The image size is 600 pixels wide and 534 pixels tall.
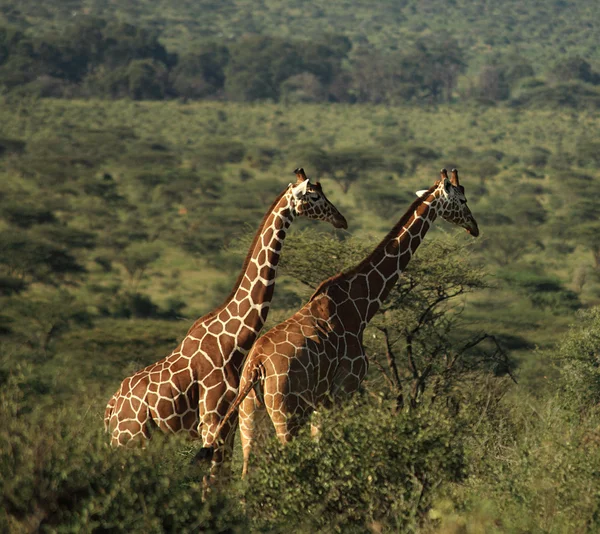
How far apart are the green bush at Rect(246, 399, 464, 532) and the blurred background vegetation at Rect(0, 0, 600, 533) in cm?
2

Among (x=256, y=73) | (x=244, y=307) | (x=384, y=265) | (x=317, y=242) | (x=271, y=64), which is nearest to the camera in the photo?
(x=244, y=307)

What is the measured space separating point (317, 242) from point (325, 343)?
5777 millimetres

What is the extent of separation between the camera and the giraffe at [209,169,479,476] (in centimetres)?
686

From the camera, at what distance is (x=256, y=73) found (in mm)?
72812

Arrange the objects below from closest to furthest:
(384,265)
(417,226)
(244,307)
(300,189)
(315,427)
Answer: (315,427) → (244,307) → (300,189) → (384,265) → (417,226)

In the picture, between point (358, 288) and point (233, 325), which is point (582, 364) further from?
point (233, 325)

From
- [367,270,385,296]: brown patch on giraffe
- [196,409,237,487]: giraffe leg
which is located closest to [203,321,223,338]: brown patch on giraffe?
[196,409,237,487]: giraffe leg

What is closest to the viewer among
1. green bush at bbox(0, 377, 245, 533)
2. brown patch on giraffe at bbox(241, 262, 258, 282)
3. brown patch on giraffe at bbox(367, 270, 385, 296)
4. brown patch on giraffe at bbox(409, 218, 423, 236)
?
green bush at bbox(0, 377, 245, 533)

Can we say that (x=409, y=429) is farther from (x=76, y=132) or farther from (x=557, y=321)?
(x=76, y=132)

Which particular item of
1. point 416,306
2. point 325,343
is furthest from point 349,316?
point 416,306

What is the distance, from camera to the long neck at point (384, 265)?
24.8 feet

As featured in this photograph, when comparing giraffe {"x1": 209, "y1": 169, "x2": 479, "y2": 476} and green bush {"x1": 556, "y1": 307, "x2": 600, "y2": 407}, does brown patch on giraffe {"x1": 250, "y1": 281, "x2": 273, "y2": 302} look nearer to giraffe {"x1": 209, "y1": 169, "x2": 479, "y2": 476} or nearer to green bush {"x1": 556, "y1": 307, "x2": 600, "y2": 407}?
giraffe {"x1": 209, "y1": 169, "x2": 479, "y2": 476}

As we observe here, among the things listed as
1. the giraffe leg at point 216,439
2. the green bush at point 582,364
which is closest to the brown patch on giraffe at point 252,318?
the giraffe leg at point 216,439

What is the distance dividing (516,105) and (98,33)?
29.4m
